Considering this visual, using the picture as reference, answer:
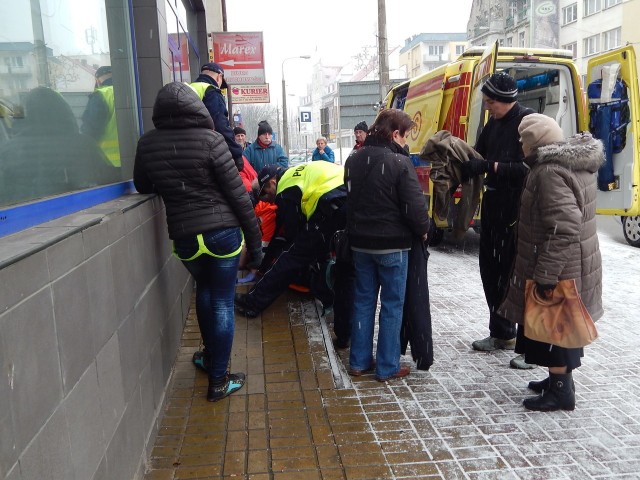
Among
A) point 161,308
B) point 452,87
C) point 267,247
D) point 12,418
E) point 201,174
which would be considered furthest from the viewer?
point 452,87

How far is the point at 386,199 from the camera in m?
3.64

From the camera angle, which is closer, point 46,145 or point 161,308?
point 46,145

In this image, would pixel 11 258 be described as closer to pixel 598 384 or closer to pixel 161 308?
pixel 161 308

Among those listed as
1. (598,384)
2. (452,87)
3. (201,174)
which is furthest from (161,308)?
(452,87)

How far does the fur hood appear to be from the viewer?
317 centimetres

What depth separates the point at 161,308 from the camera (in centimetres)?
359

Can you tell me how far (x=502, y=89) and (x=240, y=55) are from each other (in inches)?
436

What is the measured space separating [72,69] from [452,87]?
6097 mm

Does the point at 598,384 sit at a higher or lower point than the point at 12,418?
lower

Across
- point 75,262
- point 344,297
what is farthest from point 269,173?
point 75,262

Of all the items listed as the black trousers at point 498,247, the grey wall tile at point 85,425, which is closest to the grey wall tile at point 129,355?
the grey wall tile at point 85,425

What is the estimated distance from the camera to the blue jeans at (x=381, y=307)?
3789mm

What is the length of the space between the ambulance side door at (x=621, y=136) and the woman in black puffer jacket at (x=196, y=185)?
585 centimetres

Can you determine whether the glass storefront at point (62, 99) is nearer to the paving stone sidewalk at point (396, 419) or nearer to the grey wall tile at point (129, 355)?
the grey wall tile at point (129, 355)
